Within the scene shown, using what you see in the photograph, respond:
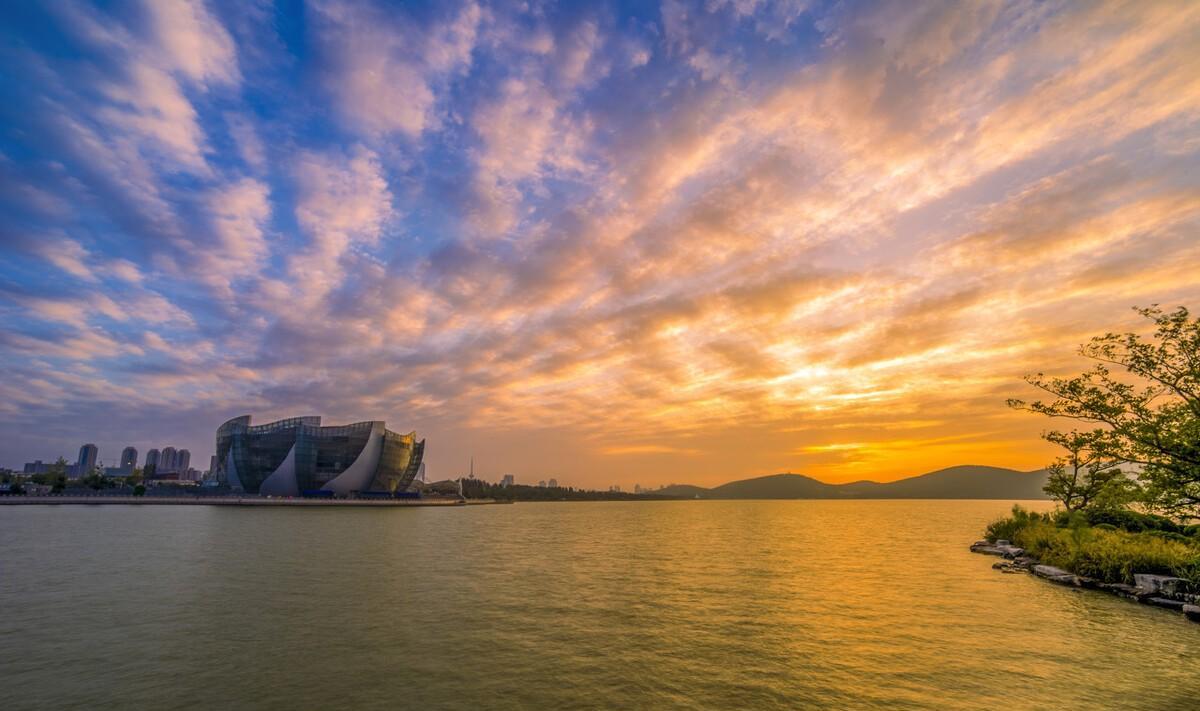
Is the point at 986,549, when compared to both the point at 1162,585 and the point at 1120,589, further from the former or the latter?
the point at 1162,585

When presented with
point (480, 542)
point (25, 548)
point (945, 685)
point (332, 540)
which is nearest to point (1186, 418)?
point (945, 685)

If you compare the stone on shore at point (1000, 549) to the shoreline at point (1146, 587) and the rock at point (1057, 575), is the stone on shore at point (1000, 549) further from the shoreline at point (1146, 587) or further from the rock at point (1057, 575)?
the rock at point (1057, 575)

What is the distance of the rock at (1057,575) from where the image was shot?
4092 cm

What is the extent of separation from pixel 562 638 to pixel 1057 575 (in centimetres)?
4222

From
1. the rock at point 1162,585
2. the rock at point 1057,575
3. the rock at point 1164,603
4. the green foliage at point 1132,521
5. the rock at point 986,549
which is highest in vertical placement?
the green foliage at point 1132,521

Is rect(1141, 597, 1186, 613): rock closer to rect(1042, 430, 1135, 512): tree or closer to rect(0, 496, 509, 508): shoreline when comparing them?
rect(1042, 430, 1135, 512): tree

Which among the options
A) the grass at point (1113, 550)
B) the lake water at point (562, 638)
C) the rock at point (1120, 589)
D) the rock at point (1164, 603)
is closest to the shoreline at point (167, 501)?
the lake water at point (562, 638)

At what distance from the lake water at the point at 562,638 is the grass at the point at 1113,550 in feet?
15.3

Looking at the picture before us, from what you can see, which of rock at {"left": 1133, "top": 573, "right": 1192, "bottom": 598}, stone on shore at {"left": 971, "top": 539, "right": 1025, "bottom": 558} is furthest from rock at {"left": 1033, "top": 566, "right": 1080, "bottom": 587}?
stone on shore at {"left": 971, "top": 539, "right": 1025, "bottom": 558}

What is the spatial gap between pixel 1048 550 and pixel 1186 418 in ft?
103

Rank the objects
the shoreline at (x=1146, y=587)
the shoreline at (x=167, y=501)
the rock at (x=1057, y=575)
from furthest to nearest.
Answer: the shoreline at (x=167, y=501) → the rock at (x=1057, y=575) → the shoreline at (x=1146, y=587)

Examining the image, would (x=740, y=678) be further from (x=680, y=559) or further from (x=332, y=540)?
(x=332, y=540)

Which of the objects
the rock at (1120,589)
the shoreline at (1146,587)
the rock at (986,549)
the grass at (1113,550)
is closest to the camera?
the shoreline at (1146,587)

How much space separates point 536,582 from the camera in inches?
1618
